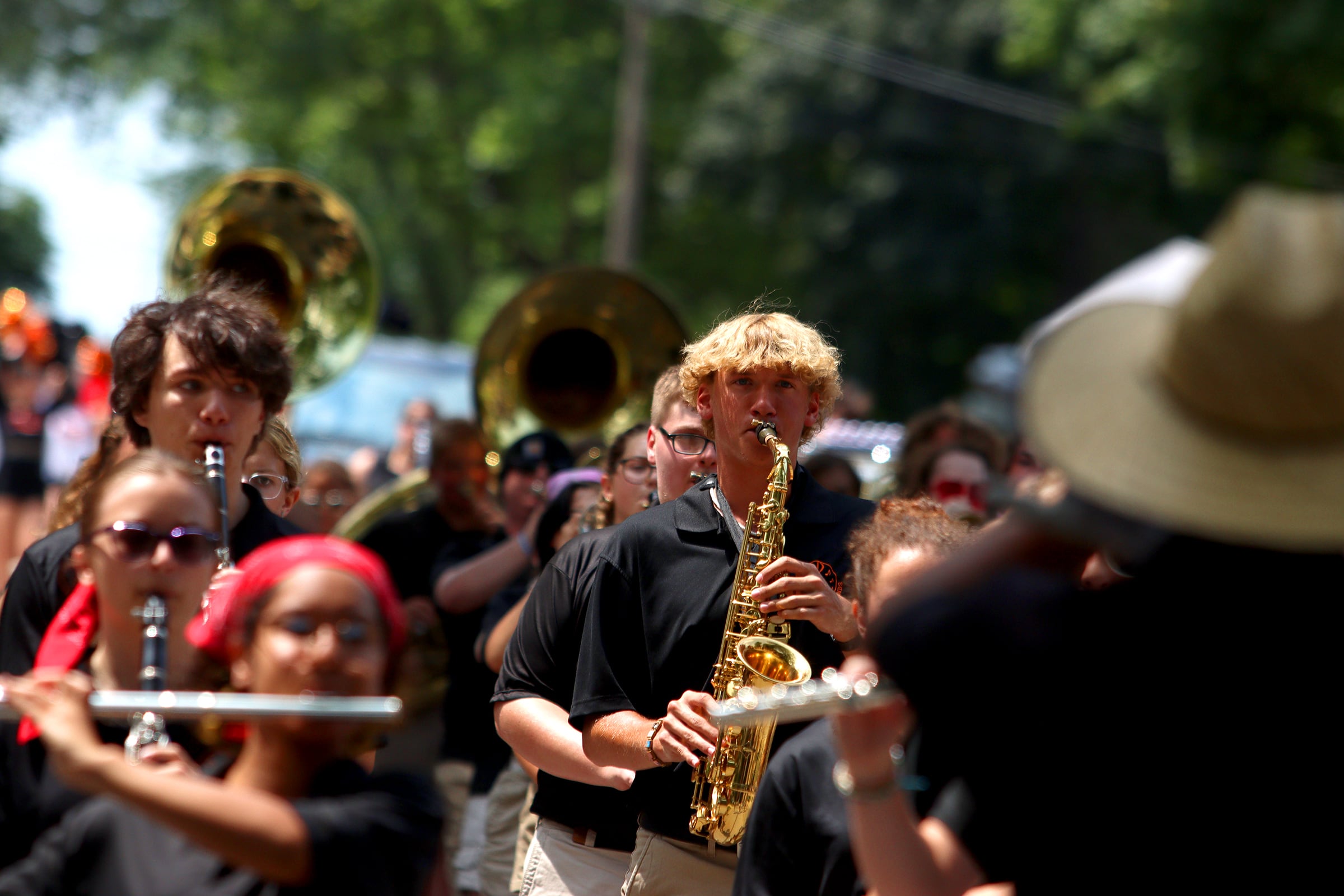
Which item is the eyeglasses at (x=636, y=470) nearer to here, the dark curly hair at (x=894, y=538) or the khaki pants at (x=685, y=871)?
the khaki pants at (x=685, y=871)

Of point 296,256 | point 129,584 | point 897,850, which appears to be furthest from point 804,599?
point 296,256

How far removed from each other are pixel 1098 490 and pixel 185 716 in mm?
1198

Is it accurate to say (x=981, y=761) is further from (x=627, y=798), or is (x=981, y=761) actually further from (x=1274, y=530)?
(x=627, y=798)

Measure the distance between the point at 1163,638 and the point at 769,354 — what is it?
67.1 inches

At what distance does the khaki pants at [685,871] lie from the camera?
3.25 metres

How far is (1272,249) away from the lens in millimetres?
1612

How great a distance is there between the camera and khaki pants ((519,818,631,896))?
3.53 metres

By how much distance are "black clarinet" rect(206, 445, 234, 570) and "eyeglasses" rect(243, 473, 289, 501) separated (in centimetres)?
67

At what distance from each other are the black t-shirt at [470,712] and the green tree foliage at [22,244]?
80.8ft

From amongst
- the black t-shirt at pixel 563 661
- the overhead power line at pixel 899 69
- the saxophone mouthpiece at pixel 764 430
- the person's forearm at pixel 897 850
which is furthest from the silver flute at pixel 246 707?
the overhead power line at pixel 899 69

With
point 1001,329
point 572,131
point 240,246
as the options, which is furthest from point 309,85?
point 240,246

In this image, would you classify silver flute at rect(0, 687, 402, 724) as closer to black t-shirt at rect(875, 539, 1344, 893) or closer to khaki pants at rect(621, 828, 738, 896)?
black t-shirt at rect(875, 539, 1344, 893)

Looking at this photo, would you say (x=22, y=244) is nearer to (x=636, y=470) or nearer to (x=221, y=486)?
(x=636, y=470)

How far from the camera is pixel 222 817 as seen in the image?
1926 mm
